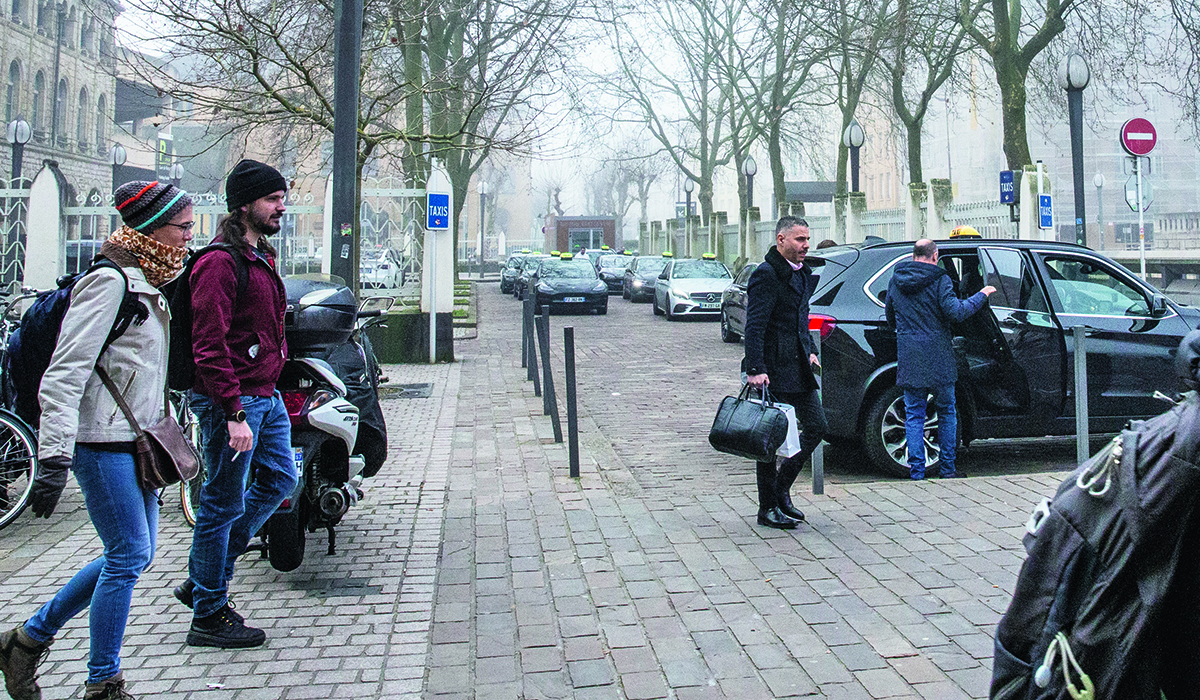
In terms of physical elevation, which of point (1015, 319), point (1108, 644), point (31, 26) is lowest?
point (1108, 644)

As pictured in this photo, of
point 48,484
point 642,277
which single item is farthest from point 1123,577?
point 642,277

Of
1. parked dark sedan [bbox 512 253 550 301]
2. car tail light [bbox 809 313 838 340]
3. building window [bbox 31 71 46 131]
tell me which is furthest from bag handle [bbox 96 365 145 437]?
building window [bbox 31 71 46 131]

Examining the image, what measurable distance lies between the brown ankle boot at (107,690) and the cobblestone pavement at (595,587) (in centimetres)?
23

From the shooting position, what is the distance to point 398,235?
1633 cm

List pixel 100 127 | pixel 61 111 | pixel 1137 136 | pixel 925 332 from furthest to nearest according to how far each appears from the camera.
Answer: pixel 100 127
pixel 61 111
pixel 1137 136
pixel 925 332

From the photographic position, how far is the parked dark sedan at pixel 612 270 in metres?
39.9

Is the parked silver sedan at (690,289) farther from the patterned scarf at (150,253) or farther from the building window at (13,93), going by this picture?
the building window at (13,93)

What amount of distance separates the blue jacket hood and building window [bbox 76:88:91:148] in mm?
55822

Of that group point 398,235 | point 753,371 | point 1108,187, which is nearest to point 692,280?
point 398,235

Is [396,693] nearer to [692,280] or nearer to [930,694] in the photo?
[930,694]

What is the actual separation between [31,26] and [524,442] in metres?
49.5

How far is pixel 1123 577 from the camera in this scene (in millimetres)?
1997

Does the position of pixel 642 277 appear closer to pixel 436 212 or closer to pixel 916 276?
pixel 436 212

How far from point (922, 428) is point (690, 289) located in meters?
17.7
